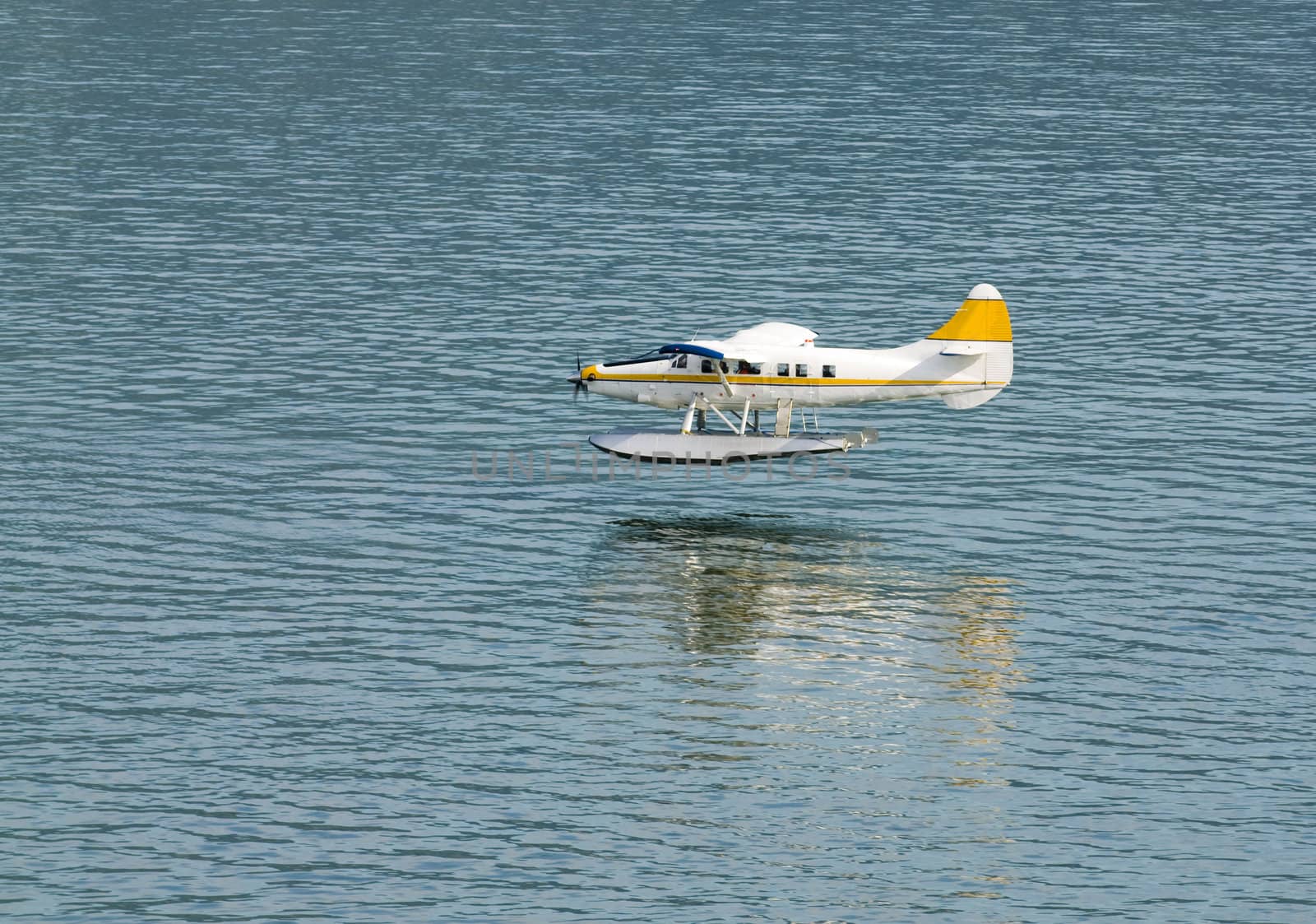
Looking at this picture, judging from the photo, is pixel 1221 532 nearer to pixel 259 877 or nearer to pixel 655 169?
pixel 259 877

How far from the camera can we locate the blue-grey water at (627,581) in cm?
6438

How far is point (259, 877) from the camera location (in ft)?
205

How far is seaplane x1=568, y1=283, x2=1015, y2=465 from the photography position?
97.6 metres

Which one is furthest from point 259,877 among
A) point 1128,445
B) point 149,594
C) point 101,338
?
point 101,338

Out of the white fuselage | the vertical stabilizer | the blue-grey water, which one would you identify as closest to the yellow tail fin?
the vertical stabilizer

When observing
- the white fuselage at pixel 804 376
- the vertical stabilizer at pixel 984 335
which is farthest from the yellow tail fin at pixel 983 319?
the white fuselage at pixel 804 376

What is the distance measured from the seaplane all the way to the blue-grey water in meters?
3.08

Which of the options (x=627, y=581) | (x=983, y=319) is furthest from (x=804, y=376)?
(x=627, y=581)

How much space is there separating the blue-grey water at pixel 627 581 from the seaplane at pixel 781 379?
3081 millimetres

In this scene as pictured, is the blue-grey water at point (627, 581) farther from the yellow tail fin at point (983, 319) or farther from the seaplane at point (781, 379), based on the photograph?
the yellow tail fin at point (983, 319)

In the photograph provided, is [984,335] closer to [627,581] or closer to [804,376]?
[804,376]

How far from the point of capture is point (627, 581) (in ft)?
286

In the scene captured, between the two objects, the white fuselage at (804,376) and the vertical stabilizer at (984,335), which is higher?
the vertical stabilizer at (984,335)

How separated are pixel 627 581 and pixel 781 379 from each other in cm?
1588
